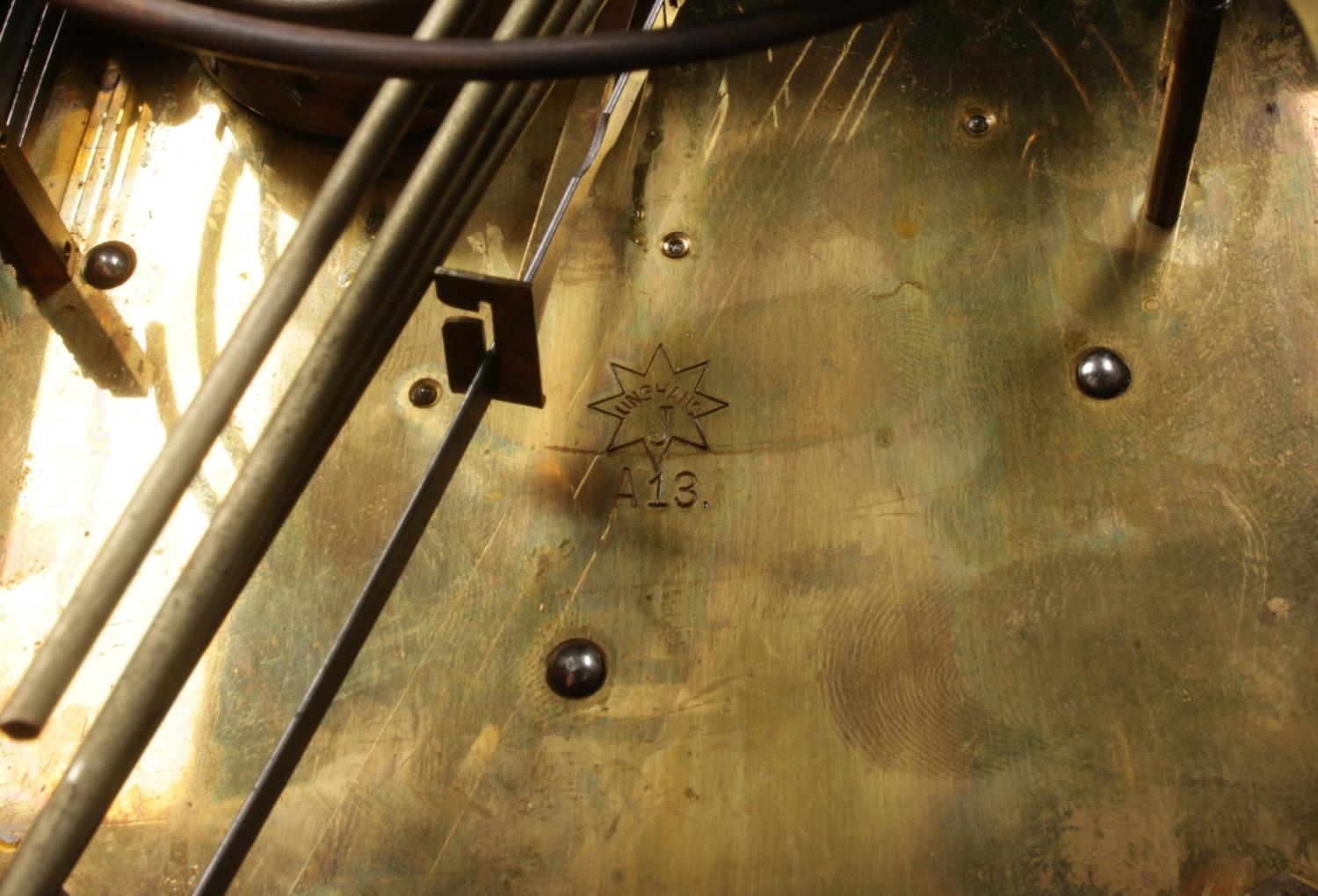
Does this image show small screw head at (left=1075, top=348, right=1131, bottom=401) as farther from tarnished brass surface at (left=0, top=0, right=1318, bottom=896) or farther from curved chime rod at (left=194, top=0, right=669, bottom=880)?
curved chime rod at (left=194, top=0, right=669, bottom=880)

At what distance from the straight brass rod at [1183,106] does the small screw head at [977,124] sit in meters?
0.25

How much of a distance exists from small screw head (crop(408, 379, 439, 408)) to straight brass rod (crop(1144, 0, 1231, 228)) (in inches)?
39.8

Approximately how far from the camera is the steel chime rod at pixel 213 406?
965 mm

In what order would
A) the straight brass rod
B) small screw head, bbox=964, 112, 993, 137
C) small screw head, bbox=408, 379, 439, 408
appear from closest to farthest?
the straight brass rod → small screw head, bbox=408, 379, 439, 408 → small screw head, bbox=964, 112, 993, 137

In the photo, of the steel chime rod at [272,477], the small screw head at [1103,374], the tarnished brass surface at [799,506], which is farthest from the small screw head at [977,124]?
the steel chime rod at [272,477]

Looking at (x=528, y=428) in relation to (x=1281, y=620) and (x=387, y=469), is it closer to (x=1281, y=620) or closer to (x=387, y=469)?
(x=387, y=469)

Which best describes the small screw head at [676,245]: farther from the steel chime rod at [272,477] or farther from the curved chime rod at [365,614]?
the steel chime rod at [272,477]

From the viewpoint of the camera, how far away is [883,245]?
186 centimetres

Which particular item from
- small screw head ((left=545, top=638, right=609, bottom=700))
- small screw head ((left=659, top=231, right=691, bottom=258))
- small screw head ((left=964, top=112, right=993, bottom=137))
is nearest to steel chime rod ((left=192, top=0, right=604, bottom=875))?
small screw head ((left=545, top=638, right=609, bottom=700))

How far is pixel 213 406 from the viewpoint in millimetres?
1097

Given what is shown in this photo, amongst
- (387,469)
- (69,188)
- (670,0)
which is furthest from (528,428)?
(69,188)

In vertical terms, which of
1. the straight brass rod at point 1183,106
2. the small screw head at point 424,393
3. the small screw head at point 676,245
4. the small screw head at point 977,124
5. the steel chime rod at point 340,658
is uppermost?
the small screw head at point 977,124

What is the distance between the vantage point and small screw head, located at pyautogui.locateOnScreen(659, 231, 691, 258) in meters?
1.88

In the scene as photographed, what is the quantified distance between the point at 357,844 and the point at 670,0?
1263 mm
